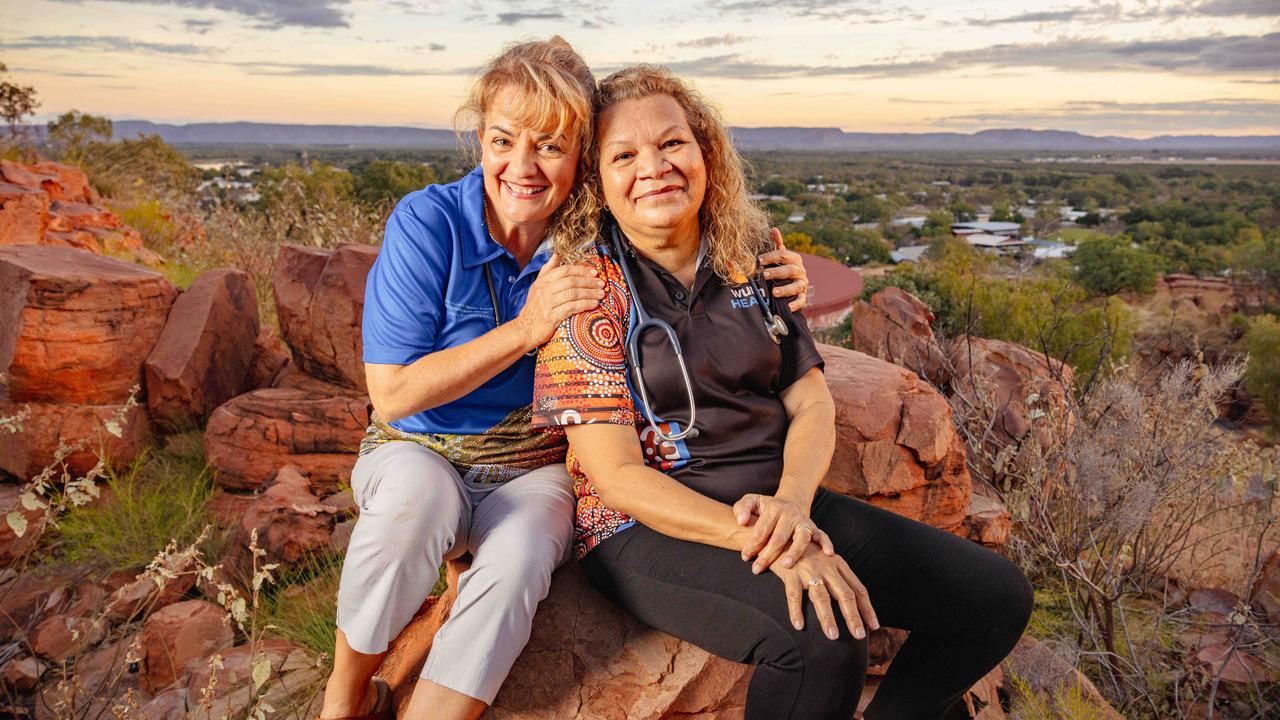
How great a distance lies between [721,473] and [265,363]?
4495 millimetres

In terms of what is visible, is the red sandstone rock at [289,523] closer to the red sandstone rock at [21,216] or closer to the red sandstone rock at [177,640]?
the red sandstone rock at [177,640]

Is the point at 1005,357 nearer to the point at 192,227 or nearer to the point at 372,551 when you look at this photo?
the point at 372,551

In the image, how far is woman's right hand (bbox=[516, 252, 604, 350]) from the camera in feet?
8.45

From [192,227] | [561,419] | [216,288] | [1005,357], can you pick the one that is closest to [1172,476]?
[1005,357]

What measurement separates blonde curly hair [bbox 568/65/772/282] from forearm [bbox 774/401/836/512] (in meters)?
0.50

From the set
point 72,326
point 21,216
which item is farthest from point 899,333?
point 21,216

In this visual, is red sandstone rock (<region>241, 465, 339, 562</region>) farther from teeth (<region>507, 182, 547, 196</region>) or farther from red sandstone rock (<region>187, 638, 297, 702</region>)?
teeth (<region>507, 182, 547, 196</region>)

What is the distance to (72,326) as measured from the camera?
516 centimetres

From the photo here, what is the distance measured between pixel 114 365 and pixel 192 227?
7.74m

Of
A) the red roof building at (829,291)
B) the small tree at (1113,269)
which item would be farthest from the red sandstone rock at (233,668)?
the small tree at (1113,269)

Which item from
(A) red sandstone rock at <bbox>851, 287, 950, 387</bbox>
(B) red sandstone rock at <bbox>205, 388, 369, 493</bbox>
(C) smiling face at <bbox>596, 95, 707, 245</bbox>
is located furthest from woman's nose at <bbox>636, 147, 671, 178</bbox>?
(A) red sandstone rock at <bbox>851, 287, 950, 387</bbox>

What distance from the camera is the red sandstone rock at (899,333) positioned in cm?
616

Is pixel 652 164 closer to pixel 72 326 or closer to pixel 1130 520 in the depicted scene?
pixel 1130 520

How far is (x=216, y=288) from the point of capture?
5812 mm
